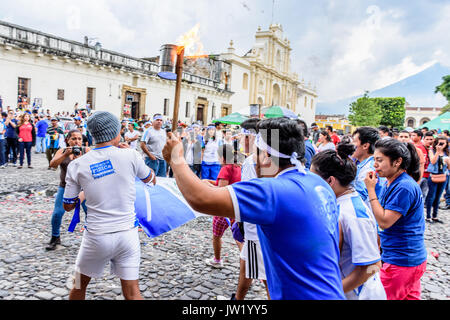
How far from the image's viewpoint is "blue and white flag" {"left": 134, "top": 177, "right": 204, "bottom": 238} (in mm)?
4039

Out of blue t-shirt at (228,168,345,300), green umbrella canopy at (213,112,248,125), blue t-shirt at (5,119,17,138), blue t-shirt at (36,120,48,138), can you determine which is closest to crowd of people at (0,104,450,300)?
blue t-shirt at (228,168,345,300)

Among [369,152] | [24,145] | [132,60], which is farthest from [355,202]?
[132,60]

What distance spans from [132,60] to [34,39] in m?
7.57

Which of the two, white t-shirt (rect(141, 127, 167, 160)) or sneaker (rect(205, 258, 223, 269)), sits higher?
white t-shirt (rect(141, 127, 167, 160))

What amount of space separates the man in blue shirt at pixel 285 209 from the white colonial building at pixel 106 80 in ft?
14.2

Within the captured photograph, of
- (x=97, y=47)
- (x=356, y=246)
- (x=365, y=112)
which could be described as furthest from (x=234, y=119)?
(x=365, y=112)

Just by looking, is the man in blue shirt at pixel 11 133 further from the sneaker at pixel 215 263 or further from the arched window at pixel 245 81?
the arched window at pixel 245 81

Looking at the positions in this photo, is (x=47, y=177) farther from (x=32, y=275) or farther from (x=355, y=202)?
(x=355, y=202)

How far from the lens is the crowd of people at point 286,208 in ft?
5.23

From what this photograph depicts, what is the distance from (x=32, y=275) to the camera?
4.03 metres

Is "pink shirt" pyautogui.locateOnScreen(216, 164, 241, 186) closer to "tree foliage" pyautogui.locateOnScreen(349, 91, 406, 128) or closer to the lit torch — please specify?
the lit torch

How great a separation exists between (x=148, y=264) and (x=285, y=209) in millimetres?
3558

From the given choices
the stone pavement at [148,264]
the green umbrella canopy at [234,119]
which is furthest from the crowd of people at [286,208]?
the green umbrella canopy at [234,119]

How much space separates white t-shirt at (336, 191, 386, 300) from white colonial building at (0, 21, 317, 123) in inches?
170
